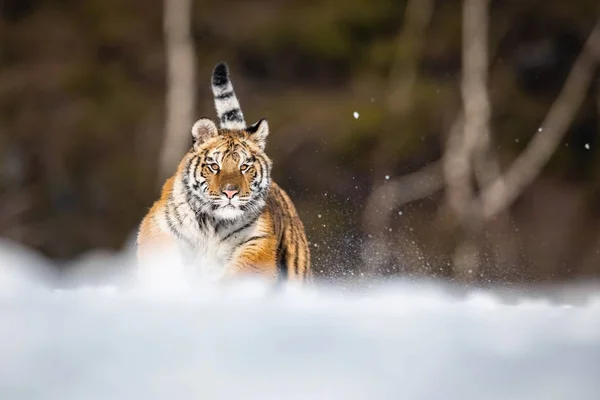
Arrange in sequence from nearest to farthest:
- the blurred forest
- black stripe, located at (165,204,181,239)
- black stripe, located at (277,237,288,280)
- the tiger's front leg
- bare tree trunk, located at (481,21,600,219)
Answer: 1. the tiger's front leg
2. black stripe, located at (165,204,181,239)
3. black stripe, located at (277,237,288,280)
4. the blurred forest
5. bare tree trunk, located at (481,21,600,219)

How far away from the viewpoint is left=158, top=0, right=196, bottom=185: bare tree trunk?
18.5 metres

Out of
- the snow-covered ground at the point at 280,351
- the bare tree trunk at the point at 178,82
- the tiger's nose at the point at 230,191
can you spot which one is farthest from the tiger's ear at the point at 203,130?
the bare tree trunk at the point at 178,82

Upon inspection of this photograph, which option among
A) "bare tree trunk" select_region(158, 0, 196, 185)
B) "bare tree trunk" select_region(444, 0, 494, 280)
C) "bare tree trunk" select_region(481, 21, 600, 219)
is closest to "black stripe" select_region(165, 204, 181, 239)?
"bare tree trunk" select_region(444, 0, 494, 280)

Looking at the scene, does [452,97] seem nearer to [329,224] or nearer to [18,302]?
[329,224]

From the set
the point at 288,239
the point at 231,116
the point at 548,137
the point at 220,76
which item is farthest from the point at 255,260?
the point at 548,137

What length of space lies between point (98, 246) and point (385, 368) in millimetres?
15021

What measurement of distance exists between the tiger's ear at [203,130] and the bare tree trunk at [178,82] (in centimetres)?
1258

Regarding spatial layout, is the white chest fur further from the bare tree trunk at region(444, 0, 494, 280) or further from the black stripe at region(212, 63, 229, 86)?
the bare tree trunk at region(444, 0, 494, 280)

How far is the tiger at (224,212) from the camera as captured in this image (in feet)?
16.9

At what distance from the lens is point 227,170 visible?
17.7 feet

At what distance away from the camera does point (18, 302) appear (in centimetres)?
332

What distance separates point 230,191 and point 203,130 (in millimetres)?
333

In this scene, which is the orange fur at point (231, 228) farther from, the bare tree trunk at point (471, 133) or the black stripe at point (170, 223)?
the bare tree trunk at point (471, 133)

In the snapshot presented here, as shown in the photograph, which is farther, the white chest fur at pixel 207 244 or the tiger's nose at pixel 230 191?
the tiger's nose at pixel 230 191
